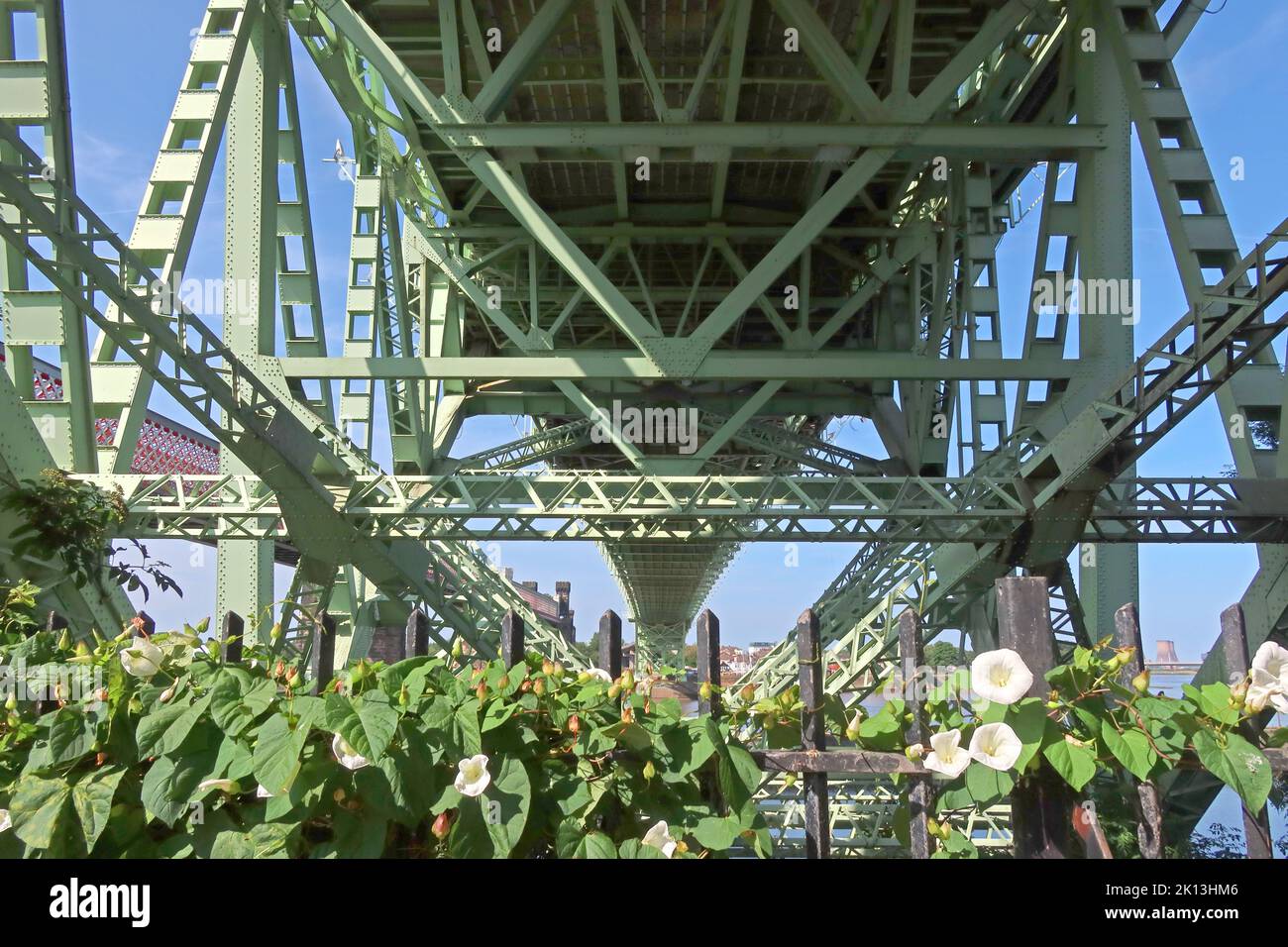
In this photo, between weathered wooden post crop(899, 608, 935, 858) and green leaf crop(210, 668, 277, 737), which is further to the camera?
weathered wooden post crop(899, 608, 935, 858)

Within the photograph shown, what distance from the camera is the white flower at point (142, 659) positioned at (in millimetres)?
3219

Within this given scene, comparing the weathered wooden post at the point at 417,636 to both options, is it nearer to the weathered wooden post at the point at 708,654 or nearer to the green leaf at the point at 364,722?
the green leaf at the point at 364,722

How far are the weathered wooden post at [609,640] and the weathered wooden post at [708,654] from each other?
1.05ft

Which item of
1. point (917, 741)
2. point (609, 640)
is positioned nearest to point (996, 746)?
point (917, 741)

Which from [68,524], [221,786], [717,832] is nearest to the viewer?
[221,786]

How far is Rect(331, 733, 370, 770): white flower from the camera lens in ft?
8.98

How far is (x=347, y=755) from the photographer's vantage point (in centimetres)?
276

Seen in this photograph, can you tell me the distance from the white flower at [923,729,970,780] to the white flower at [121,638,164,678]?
252 cm

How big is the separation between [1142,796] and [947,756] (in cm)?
68

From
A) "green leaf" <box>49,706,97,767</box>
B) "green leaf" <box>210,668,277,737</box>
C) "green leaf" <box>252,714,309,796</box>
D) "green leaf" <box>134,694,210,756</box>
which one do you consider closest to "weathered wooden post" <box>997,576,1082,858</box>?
"green leaf" <box>252,714,309,796</box>

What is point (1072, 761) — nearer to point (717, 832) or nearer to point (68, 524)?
point (717, 832)

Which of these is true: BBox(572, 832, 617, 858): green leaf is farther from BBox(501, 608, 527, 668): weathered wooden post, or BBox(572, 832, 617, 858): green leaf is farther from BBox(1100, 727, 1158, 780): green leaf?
BBox(1100, 727, 1158, 780): green leaf
